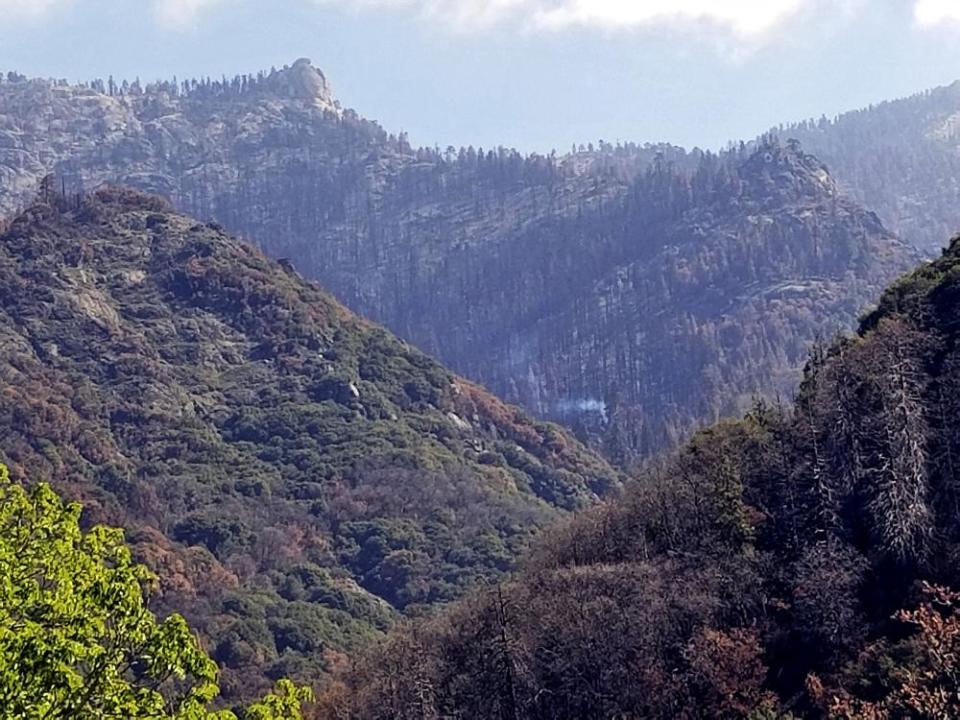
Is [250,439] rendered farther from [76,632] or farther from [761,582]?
[76,632]

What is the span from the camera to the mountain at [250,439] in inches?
3684

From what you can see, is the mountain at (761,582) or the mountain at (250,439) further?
the mountain at (250,439)

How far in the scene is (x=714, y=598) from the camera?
4000cm

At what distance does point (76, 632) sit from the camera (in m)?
10.2

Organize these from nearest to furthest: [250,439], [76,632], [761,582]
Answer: [76,632], [761,582], [250,439]

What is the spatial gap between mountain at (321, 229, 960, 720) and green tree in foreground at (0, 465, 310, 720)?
22455mm

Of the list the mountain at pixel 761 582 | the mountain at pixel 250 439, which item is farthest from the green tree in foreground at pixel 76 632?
the mountain at pixel 250 439

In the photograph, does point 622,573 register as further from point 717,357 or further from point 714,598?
point 717,357

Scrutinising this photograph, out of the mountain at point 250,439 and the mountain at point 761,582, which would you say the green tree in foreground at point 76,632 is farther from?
the mountain at point 250,439

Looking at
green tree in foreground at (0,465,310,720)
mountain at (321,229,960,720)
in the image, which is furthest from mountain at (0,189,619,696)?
green tree in foreground at (0,465,310,720)

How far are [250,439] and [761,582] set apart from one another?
3586 inches

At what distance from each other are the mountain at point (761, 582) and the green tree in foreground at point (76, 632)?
22.5 meters

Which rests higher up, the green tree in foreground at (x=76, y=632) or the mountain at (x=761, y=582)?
the green tree in foreground at (x=76, y=632)

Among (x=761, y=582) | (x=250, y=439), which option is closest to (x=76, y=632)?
(x=761, y=582)
